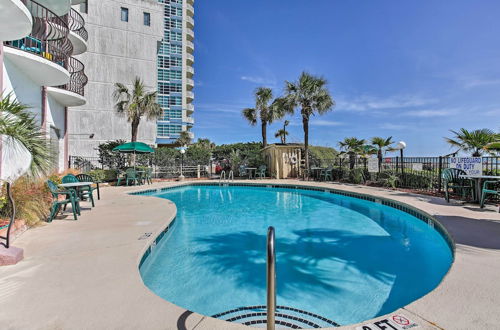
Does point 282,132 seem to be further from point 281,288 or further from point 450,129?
point 281,288

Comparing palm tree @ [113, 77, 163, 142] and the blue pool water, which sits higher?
palm tree @ [113, 77, 163, 142]

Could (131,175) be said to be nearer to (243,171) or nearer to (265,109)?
(243,171)

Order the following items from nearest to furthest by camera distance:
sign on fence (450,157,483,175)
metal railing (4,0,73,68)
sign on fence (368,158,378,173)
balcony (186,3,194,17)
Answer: sign on fence (450,157,483,175) → metal railing (4,0,73,68) → sign on fence (368,158,378,173) → balcony (186,3,194,17)

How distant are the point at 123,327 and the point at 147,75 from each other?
3498cm

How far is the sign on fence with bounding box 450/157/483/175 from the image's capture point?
6.97m

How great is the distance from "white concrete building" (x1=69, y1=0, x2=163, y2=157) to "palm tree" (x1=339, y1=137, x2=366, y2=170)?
78.8 ft

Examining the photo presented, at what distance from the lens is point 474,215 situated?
5496mm

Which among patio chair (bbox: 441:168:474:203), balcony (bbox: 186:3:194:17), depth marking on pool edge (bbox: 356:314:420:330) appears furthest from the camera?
balcony (bbox: 186:3:194:17)

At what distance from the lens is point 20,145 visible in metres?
3.16

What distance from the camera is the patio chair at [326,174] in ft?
49.2

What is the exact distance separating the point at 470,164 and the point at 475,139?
6.85ft

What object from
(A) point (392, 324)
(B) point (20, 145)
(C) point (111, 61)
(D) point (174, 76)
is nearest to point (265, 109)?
(B) point (20, 145)

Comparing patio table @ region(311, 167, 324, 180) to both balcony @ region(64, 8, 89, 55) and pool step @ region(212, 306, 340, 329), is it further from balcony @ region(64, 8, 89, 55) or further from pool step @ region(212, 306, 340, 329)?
balcony @ region(64, 8, 89, 55)

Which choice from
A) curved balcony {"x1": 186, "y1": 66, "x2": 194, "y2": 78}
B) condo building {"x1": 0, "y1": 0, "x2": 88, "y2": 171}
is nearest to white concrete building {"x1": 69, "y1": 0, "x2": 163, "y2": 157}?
curved balcony {"x1": 186, "y1": 66, "x2": 194, "y2": 78}
